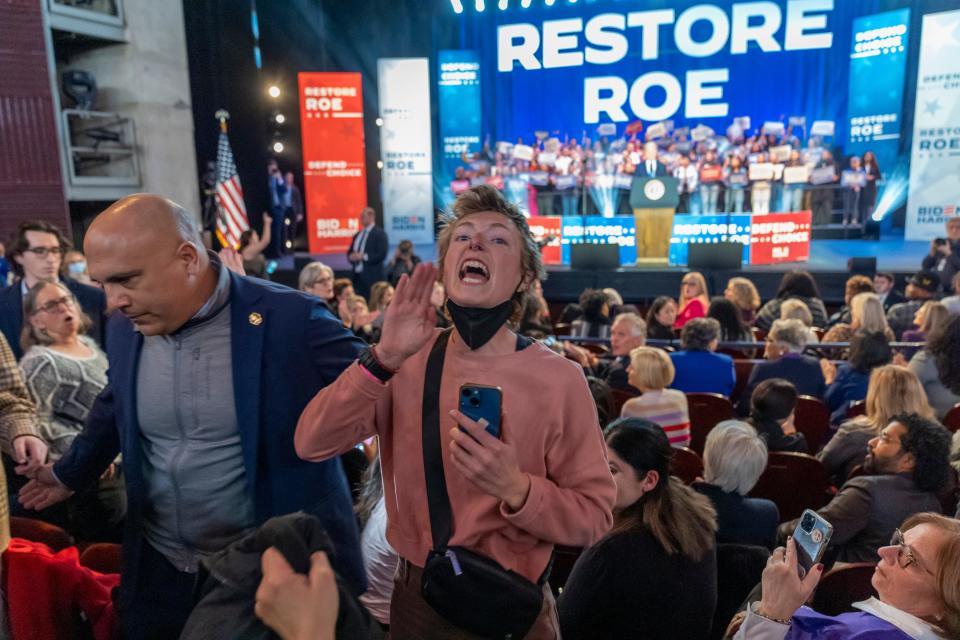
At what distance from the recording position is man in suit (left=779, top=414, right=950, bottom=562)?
2.16 m

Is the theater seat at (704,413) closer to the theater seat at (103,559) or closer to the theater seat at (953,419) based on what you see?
the theater seat at (953,419)

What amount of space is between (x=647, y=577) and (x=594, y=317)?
384 cm

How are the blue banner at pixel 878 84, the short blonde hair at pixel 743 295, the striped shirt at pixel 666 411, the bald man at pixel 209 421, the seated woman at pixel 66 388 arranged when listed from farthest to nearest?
the blue banner at pixel 878 84 < the short blonde hair at pixel 743 295 < the striped shirt at pixel 666 411 < the seated woman at pixel 66 388 < the bald man at pixel 209 421

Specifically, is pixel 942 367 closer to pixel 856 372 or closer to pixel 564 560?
pixel 856 372

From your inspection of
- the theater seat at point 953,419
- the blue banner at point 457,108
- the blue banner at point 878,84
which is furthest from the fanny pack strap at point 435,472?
the blue banner at point 878,84

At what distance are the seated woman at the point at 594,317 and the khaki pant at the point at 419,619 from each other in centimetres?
410

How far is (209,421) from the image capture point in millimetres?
1534

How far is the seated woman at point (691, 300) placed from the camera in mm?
5703

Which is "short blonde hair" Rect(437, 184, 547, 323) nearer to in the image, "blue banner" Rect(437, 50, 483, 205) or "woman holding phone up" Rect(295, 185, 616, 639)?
"woman holding phone up" Rect(295, 185, 616, 639)

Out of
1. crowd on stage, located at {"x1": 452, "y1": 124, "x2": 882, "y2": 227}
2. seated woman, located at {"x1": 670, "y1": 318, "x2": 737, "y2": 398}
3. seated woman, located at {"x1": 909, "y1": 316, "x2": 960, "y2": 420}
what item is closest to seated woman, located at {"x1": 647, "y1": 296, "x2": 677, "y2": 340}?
seated woman, located at {"x1": 670, "y1": 318, "x2": 737, "y2": 398}

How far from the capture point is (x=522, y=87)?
532 inches

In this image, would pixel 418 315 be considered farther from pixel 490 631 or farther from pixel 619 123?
pixel 619 123

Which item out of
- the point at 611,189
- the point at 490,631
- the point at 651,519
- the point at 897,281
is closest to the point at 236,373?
the point at 490,631

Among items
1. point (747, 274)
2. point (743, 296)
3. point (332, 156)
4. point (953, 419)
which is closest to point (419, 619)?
point (953, 419)
